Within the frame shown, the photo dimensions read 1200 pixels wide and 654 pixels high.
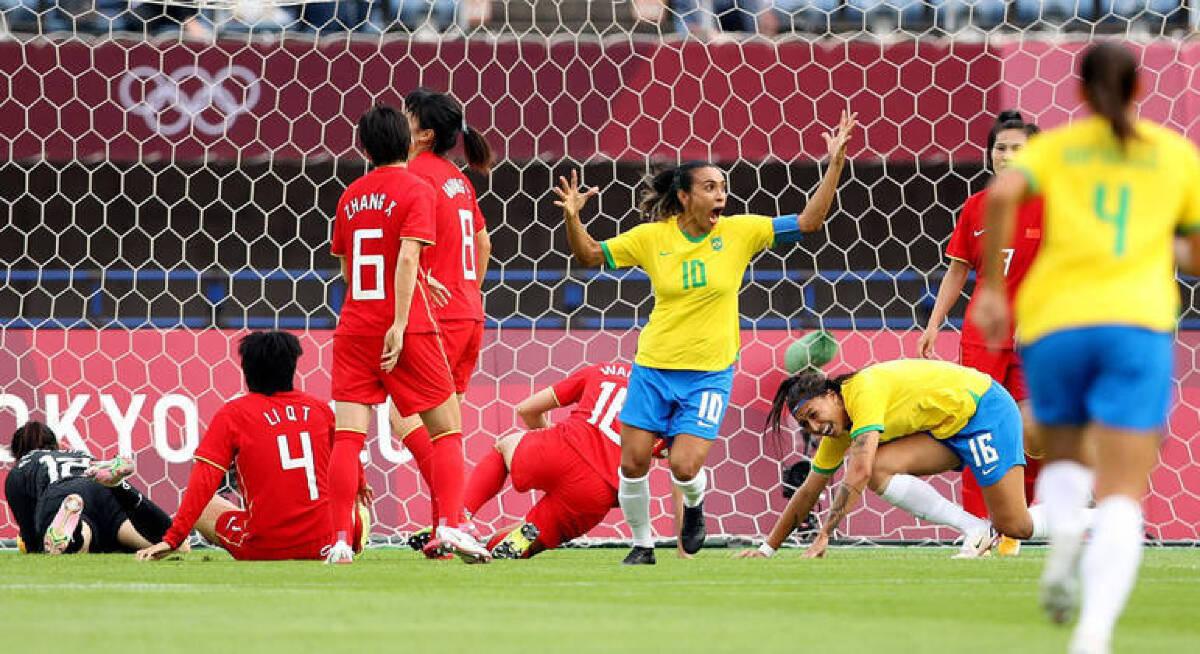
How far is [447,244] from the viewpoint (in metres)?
7.93

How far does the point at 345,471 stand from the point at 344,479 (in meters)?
0.03

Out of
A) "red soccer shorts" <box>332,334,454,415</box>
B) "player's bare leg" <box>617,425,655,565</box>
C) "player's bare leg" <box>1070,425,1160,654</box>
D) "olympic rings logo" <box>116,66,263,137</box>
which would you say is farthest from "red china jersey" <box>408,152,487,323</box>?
"player's bare leg" <box>1070,425,1160,654</box>

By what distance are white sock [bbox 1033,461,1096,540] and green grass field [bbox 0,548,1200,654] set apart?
0.79 ft

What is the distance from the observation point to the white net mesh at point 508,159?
391 inches

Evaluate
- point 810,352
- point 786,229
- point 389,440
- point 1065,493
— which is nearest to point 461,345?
point 786,229

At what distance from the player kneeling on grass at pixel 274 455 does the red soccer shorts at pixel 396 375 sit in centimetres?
37

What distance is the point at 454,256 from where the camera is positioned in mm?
7969

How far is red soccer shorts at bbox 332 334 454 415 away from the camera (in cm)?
729

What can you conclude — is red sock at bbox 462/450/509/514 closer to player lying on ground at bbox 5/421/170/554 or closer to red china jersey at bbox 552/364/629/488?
red china jersey at bbox 552/364/629/488

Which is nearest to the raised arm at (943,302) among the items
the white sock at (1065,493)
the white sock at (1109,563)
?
the white sock at (1065,493)

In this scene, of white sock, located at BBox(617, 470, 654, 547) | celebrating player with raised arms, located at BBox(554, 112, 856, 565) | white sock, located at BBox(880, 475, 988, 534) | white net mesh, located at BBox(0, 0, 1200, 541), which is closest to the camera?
celebrating player with raised arms, located at BBox(554, 112, 856, 565)

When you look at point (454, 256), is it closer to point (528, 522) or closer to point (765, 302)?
point (528, 522)

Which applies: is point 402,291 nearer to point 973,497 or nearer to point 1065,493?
point 973,497

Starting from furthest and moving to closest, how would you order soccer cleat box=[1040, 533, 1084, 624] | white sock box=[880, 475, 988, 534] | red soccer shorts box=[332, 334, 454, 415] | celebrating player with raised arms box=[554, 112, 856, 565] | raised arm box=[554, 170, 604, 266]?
white sock box=[880, 475, 988, 534]
celebrating player with raised arms box=[554, 112, 856, 565]
raised arm box=[554, 170, 604, 266]
red soccer shorts box=[332, 334, 454, 415]
soccer cleat box=[1040, 533, 1084, 624]
